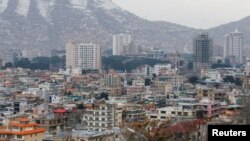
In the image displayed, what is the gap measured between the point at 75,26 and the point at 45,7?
8.43m

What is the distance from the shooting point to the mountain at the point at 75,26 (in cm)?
8750

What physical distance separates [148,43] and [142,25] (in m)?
9.20

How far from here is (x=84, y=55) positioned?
5884cm

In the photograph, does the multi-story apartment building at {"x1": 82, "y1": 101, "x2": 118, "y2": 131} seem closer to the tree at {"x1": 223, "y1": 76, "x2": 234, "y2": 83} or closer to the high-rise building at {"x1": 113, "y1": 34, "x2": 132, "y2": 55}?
the tree at {"x1": 223, "y1": 76, "x2": 234, "y2": 83}

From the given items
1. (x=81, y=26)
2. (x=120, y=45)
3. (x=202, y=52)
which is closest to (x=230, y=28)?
(x=81, y=26)

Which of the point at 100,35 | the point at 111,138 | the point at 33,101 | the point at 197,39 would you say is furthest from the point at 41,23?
the point at 111,138

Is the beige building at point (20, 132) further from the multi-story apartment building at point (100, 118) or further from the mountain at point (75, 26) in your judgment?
the mountain at point (75, 26)

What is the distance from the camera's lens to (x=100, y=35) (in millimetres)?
91375

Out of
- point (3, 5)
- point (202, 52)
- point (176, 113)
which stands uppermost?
point (3, 5)

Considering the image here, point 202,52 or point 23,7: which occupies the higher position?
point 23,7

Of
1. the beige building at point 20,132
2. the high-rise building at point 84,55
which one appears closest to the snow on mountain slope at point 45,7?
the high-rise building at point 84,55

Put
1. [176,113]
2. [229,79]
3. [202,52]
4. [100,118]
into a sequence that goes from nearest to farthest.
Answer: [100,118]
[176,113]
[229,79]
[202,52]

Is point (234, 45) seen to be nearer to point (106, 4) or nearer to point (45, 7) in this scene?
point (45, 7)

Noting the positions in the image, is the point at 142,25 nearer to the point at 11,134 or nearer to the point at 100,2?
the point at 100,2
